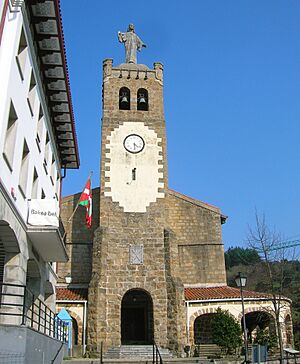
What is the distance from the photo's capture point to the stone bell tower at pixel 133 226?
2397 centimetres

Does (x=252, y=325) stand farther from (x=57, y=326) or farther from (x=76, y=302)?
(x=57, y=326)

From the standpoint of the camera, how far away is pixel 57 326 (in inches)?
669

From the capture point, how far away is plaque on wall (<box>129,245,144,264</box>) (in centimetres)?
2516

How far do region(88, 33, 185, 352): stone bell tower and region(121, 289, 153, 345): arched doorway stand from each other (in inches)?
2.3

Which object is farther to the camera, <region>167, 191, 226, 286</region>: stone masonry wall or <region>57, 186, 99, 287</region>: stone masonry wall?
<region>167, 191, 226, 286</region>: stone masonry wall

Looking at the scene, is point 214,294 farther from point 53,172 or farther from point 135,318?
point 53,172

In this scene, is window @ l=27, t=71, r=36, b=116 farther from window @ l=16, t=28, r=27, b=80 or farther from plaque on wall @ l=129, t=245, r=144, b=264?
plaque on wall @ l=129, t=245, r=144, b=264

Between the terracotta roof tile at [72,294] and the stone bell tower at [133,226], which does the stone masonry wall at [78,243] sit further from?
the stone bell tower at [133,226]

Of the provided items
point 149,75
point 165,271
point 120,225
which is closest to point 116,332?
point 165,271

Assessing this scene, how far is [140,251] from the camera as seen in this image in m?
25.3

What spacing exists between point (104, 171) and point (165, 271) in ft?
22.7

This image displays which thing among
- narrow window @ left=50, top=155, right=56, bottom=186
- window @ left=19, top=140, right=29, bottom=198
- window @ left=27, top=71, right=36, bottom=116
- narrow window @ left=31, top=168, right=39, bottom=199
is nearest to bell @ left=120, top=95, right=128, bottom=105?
narrow window @ left=50, top=155, right=56, bottom=186

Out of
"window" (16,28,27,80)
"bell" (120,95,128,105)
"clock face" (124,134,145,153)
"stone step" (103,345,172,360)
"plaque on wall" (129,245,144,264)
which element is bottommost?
"stone step" (103,345,172,360)

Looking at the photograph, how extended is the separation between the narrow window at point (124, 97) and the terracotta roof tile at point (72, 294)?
38.6 feet
